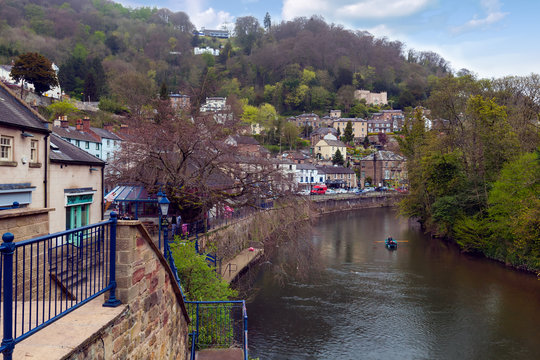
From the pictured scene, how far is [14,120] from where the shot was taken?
43.3 feet

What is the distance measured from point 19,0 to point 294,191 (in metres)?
118

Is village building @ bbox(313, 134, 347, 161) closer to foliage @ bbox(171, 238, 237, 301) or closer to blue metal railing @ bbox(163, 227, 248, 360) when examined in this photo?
foliage @ bbox(171, 238, 237, 301)

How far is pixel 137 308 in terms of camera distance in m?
5.21

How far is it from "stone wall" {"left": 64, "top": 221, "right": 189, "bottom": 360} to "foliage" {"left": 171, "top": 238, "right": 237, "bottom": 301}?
447cm

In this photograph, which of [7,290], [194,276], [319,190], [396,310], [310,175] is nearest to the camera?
[7,290]

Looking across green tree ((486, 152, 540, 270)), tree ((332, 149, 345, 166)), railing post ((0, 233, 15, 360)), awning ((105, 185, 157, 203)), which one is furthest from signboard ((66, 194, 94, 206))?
tree ((332, 149, 345, 166))

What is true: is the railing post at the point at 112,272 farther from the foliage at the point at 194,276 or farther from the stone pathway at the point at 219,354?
the foliage at the point at 194,276

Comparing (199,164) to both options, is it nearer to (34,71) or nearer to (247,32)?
(34,71)

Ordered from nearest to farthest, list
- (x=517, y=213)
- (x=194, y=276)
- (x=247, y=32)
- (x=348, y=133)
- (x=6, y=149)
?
(x=194, y=276)
(x=6, y=149)
(x=517, y=213)
(x=348, y=133)
(x=247, y=32)

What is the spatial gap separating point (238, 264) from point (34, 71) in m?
40.9

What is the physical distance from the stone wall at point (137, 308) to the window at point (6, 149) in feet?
31.6

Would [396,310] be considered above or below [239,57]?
below

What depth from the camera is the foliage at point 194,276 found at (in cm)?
1112

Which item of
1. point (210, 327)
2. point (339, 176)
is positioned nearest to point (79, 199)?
point (210, 327)
